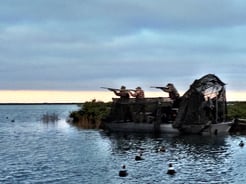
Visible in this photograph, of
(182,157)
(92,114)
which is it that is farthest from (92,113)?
(182,157)

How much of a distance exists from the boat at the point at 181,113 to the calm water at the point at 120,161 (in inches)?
293

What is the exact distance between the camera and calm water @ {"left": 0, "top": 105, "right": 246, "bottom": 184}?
3619 centimetres

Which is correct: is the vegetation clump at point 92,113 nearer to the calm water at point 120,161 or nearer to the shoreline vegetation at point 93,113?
the shoreline vegetation at point 93,113

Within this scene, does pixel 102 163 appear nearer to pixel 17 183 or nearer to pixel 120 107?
pixel 17 183

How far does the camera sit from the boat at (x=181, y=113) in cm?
7562

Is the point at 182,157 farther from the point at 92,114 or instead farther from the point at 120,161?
the point at 92,114

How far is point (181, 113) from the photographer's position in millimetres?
76625

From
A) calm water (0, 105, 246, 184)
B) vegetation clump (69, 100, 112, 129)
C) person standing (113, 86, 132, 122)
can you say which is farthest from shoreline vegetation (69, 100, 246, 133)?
calm water (0, 105, 246, 184)

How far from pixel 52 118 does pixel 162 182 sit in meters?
89.1

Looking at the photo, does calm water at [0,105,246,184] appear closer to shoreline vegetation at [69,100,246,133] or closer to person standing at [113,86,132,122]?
person standing at [113,86,132,122]

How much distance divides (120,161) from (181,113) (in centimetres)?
Result: 3255

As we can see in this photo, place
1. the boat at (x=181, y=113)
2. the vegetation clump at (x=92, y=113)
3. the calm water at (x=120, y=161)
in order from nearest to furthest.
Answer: the calm water at (x=120, y=161), the boat at (x=181, y=113), the vegetation clump at (x=92, y=113)

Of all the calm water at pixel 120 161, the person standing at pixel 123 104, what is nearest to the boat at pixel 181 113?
the person standing at pixel 123 104

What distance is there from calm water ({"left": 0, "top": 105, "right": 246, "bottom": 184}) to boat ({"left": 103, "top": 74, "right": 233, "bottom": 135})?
24.4 feet
